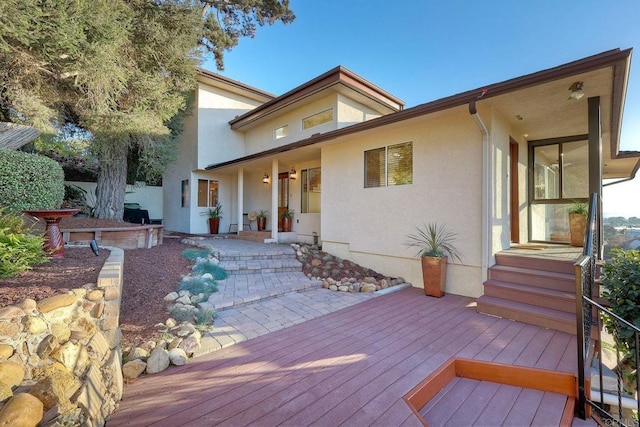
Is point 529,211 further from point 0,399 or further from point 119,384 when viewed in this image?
point 0,399

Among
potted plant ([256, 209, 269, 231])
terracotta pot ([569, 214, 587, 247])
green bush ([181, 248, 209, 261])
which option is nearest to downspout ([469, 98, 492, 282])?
terracotta pot ([569, 214, 587, 247])

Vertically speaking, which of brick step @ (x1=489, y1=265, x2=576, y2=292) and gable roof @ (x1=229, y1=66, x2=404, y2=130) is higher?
gable roof @ (x1=229, y1=66, x2=404, y2=130)

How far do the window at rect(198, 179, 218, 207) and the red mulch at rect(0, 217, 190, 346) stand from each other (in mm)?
6322

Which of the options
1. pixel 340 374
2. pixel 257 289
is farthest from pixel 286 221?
pixel 340 374

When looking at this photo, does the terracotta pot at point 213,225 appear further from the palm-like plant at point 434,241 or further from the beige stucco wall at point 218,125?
the palm-like plant at point 434,241

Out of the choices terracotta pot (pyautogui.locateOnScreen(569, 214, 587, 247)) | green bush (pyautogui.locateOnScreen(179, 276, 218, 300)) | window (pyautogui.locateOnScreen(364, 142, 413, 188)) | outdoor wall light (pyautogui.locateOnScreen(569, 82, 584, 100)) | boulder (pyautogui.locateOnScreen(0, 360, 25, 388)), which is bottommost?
green bush (pyautogui.locateOnScreen(179, 276, 218, 300))

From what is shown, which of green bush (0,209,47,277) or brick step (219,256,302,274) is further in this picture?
brick step (219,256,302,274)

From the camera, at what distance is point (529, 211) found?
6684mm

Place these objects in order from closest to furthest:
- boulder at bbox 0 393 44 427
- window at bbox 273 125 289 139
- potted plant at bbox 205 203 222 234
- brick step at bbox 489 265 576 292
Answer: boulder at bbox 0 393 44 427 → brick step at bbox 489 265 576 292 → window at bbox 273 125 289 139 → potted plant at bbox 205 203 222 234

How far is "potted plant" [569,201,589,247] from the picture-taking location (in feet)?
18.5

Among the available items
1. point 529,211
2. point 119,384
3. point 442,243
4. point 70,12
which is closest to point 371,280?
point 442,243

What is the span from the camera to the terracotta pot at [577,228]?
5.65m

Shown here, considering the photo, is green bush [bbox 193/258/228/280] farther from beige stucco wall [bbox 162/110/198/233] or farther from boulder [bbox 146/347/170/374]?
beige stucco wall [bbox 162/110/198/233]

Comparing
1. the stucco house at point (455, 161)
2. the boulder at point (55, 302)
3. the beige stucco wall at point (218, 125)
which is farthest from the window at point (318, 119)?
the boulder at point (55, 302)
